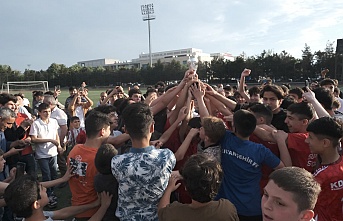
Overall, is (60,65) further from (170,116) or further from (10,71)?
(170,116)

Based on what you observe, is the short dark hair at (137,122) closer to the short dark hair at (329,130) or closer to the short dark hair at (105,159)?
the short dark hair at (105,159)

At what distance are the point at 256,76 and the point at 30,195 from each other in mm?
49275

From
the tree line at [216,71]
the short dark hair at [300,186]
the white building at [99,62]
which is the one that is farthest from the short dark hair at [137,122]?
the white building at [99,62]

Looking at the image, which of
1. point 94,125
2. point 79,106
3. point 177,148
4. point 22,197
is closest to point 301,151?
point 177,148

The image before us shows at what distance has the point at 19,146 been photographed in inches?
185

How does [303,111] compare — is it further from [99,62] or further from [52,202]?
A: [99,62]

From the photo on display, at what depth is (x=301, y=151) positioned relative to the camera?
278 centimetres

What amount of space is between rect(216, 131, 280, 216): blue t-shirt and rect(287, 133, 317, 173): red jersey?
290 millimetres

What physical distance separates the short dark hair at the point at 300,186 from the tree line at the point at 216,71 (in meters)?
44.5

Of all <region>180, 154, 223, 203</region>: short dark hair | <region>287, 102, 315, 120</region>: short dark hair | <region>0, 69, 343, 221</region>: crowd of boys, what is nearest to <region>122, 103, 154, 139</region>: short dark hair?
<region>0, 69, 343, 221</region>: crowd of boys

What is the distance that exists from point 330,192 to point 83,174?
2287 mm

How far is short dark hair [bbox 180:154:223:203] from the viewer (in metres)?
1.95

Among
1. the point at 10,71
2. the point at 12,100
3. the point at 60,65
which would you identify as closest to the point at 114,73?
the point at 60,65

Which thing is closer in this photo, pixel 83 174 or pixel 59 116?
pixel 83 174
